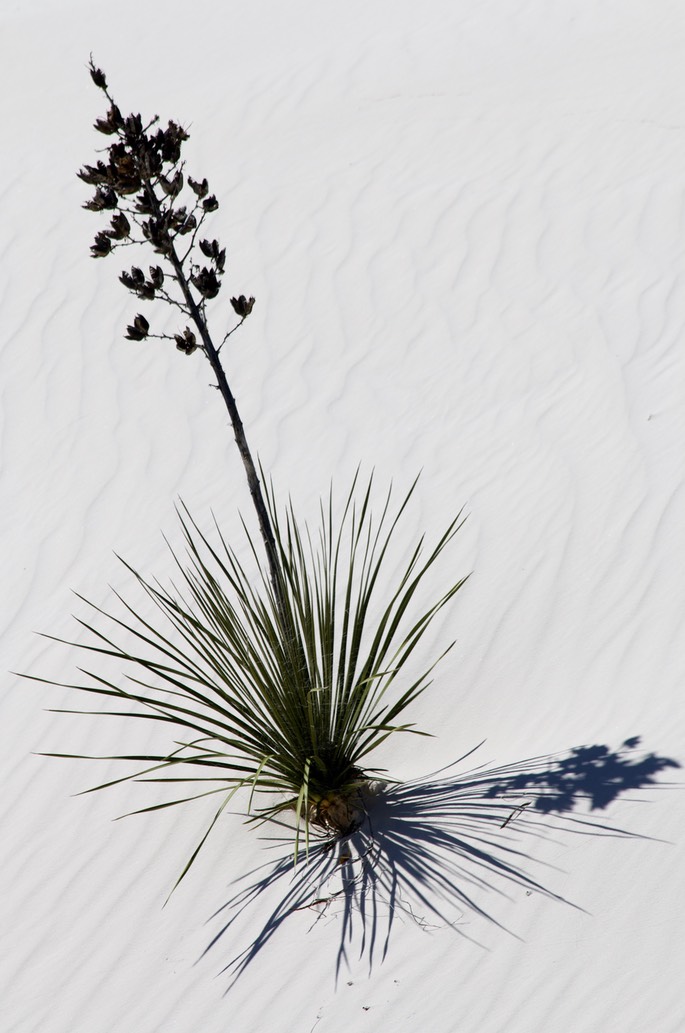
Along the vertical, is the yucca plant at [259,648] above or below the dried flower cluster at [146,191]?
below

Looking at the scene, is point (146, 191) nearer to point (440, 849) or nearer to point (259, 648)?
point (259, 648)

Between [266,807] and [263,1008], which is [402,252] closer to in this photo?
[266,807]

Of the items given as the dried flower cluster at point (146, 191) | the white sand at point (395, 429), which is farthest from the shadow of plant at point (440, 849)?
the dried flower cluster at point (146, 191)

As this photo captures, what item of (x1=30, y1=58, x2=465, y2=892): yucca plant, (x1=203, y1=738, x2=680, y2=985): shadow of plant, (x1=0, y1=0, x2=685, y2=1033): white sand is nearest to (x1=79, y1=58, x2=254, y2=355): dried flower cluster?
(x1=30, y1=58, x2=465, y2=892): yucca plant

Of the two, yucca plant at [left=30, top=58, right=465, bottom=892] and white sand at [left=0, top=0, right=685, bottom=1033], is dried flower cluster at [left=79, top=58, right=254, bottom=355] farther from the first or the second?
white sand at [left=0, top=0, right=685, bottom=1033]

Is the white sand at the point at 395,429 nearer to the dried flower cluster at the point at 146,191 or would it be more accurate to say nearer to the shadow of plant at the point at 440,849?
the shadow of plant at the point at 440,849

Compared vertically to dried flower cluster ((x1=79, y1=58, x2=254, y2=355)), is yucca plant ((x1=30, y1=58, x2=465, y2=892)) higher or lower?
lower

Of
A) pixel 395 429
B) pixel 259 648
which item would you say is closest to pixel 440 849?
pixel 259 648
